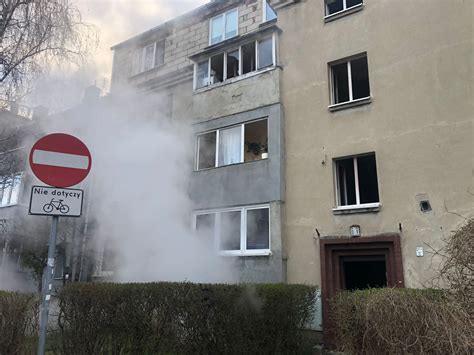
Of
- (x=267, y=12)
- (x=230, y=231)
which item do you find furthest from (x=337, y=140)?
(x=267, y=12)

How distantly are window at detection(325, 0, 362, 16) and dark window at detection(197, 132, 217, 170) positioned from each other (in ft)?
15.1

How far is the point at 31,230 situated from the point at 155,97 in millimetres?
6726

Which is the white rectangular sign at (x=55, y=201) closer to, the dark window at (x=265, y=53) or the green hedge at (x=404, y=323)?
the green hedge at (x=404, y=323)

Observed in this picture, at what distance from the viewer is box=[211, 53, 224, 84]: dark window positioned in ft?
40.3

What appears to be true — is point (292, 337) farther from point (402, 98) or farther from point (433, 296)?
point (402, 98)

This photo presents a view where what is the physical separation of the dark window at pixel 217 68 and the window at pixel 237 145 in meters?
1.78

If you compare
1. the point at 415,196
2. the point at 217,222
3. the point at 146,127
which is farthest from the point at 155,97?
the point at 415,196

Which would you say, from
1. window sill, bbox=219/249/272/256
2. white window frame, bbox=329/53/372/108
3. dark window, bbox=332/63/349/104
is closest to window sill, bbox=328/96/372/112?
white window frame, bbox=329/53/372/108

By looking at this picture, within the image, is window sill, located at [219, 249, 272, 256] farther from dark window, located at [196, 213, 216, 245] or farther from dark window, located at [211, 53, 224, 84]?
dark window, located at [211, 53, 224, 84]

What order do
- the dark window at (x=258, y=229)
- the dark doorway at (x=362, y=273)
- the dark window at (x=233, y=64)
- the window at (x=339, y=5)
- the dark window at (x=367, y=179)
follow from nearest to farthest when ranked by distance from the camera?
the dark doorway at (x=362, y=273)
the dark window at (x=367, y=179)
the dark window at (x=258, y=229)
the window at (x=339, y=5)
the dark window at (x=233, y=64)

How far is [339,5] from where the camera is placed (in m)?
10.4

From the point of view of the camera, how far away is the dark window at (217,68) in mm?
12272

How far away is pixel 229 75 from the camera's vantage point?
12.0 m

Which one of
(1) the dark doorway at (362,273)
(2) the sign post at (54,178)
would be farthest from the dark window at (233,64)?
(2) the sign post at (54,178)
